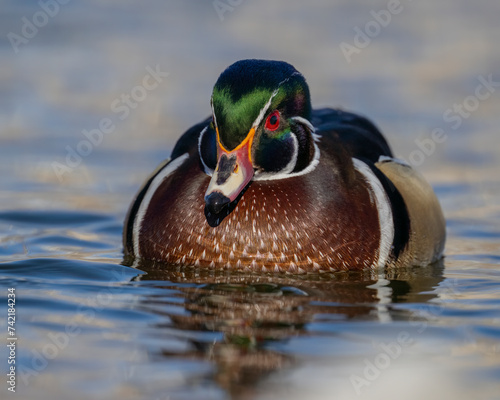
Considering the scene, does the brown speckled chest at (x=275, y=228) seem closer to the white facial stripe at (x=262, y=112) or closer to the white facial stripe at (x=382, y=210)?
the white facial stripe at (x=382, y=210)

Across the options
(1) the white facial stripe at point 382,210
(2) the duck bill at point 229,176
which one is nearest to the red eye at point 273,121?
(2) the duck bill at point 229,176

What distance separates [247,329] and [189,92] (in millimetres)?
6941

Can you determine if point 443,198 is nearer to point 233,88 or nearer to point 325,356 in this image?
point 233,88

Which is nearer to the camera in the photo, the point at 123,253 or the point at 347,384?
the point at 347,384

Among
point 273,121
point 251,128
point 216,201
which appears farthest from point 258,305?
point 273,121

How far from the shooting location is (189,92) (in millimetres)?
12305

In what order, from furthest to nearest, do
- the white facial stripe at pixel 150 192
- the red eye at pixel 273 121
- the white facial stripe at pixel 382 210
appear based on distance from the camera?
1. the white facial stripe at pixel 150 192
2. the white facial stripe at pixel 382 210
3. the red eye at pixel 273 121

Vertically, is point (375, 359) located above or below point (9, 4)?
below

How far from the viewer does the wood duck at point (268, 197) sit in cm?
649

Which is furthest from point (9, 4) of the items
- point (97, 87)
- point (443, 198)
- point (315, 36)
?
point (443, 198)

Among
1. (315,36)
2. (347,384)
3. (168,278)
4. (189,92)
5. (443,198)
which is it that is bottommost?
(347,384)

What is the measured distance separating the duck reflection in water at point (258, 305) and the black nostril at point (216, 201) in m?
0.53

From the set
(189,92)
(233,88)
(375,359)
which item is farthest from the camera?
(189,92)

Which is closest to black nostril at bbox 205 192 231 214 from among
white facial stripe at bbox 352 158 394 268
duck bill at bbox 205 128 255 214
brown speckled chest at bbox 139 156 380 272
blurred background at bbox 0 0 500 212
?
duck bill at bbox 205 128 255 214
